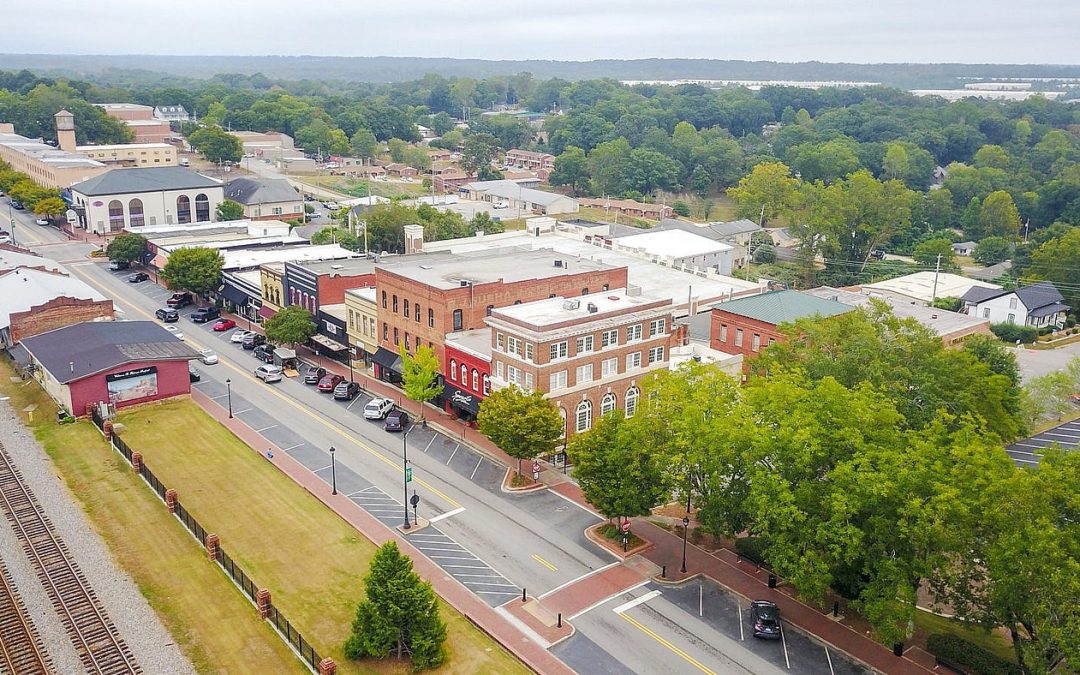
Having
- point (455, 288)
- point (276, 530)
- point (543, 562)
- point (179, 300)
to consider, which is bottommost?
point (543, 562)

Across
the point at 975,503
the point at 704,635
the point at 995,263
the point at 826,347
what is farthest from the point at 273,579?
the point at 995,263

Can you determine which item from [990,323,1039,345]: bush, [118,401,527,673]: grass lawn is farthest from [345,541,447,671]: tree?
[990,323,1039,345]: bush

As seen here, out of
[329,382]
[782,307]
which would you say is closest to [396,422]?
[329,382]

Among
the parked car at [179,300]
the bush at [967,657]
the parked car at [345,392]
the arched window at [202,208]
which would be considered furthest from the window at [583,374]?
the arched window at [202,208]

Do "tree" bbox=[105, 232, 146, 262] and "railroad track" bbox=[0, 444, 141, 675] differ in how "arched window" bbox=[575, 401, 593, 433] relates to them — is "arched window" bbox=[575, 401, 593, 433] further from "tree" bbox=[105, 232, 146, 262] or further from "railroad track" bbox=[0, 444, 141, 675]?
"tree" bbox=[105, 232, 146, 262]

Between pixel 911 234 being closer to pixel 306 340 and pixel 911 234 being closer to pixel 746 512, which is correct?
pixel 306 340

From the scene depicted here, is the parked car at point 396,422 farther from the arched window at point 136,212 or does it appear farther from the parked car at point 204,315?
the arched window at point 136,212

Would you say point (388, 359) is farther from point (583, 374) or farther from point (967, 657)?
point (967, 657)
